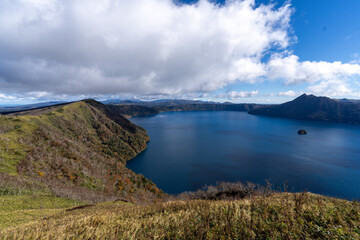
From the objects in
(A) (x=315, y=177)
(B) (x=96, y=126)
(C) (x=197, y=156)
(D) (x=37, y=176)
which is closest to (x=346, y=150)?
(A) (x=315, y=177)

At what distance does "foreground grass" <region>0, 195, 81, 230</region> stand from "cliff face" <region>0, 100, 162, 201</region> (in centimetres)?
731

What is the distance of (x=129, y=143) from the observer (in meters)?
128

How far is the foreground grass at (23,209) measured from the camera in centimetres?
1127

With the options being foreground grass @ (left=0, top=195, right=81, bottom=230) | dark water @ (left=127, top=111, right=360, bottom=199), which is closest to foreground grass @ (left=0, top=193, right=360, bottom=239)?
foreground grass @ (left=0, top=195, right=81, bottom=230)

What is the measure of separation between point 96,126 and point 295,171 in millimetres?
145634

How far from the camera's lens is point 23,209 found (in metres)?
15.7

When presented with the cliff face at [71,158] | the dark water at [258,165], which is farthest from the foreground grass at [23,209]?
the dark water at [258,165]

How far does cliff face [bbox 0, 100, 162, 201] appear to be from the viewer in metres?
33.6

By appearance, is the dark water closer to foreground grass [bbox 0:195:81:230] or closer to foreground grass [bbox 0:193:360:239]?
foreground grass [bbox 0:195:81:230]

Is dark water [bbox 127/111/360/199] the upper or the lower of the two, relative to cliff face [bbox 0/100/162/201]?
lower

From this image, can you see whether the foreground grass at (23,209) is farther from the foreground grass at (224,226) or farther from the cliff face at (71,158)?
the cliff face at (71,158)

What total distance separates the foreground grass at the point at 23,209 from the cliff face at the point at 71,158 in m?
7.31

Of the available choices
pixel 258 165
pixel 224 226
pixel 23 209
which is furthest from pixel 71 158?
pixel 258 165

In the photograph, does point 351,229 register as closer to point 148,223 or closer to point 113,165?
point 148,223
